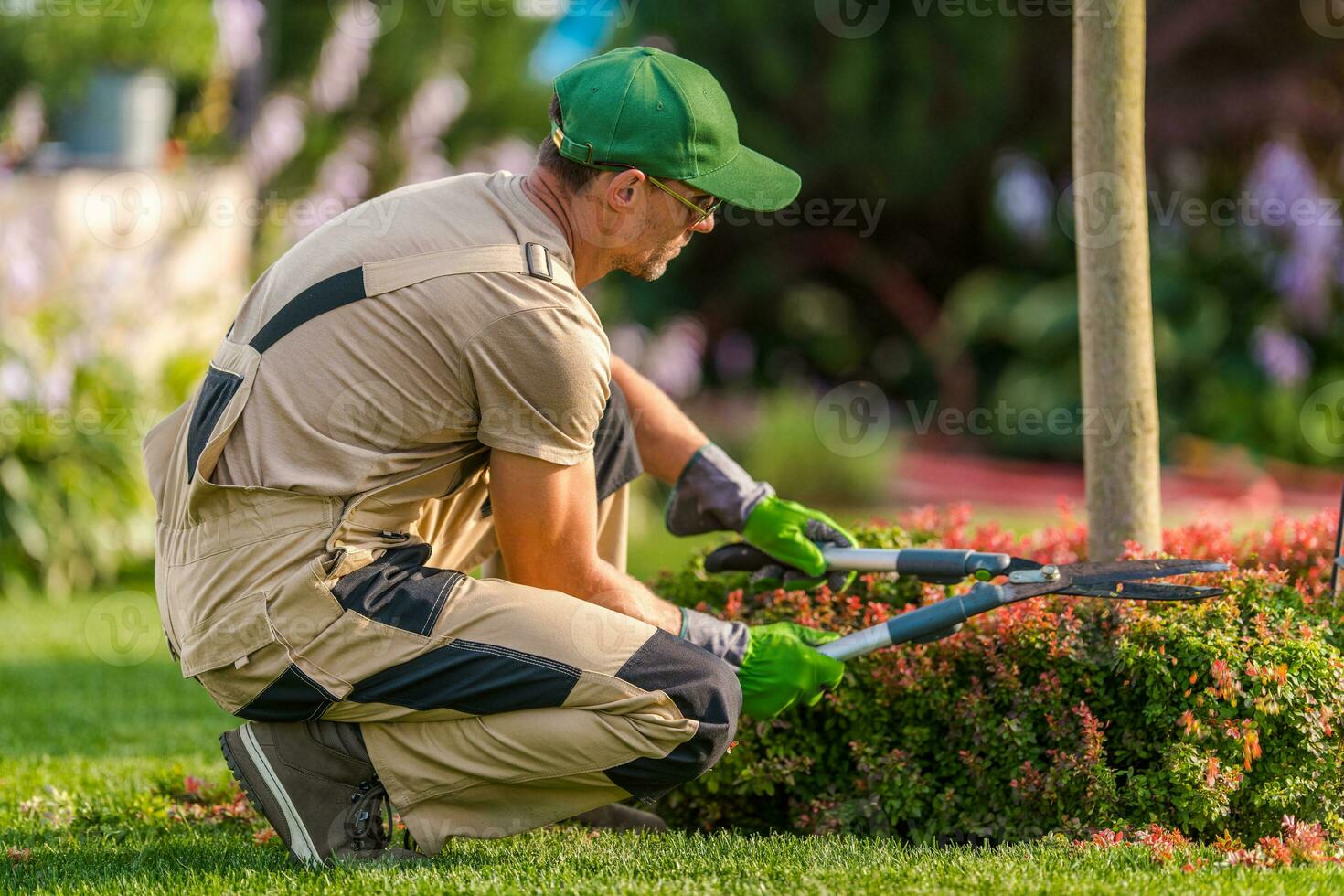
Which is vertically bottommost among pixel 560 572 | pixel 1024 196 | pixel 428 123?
pixel 560 572

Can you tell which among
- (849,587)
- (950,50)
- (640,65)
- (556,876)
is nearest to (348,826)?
(556,876)

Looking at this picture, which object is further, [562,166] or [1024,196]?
[1024,196]

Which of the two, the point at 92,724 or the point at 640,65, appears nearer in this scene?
the point at 640,65

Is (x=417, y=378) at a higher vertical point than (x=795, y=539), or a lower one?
higher

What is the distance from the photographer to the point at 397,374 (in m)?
2.58

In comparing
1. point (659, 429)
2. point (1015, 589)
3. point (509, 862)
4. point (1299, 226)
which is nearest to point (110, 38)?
point (659, 429)

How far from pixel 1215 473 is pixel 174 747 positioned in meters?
8.11

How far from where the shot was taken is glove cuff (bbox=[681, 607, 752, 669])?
2.88m

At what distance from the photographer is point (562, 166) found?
277cm

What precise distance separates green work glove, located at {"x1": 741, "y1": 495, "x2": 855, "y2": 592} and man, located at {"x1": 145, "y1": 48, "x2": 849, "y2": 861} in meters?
0.42

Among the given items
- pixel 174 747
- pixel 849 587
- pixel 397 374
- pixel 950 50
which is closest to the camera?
pixel 397 374

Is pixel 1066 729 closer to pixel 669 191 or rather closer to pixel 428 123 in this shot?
A: pixel 669 191

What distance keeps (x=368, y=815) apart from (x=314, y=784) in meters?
0.12

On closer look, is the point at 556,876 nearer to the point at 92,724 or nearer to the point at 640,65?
the point at 640,65
